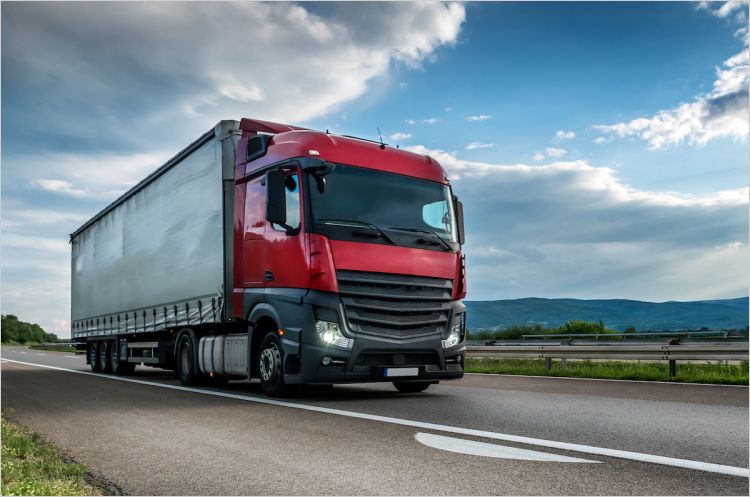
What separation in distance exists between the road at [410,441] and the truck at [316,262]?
68cm

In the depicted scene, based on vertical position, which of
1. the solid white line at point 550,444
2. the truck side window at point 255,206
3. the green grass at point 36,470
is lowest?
the solid white line at point 550,444

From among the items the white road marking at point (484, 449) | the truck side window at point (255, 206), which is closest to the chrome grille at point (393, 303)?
the truck side window at point (255, 206)

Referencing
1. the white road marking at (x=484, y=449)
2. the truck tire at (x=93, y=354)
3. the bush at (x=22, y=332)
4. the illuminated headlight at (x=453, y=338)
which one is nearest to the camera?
the white road marking at (x=484, y=449)

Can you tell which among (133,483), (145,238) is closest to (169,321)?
(145,238)

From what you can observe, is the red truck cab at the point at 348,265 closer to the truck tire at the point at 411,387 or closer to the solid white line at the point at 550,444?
the solid white line at the point at 550,444

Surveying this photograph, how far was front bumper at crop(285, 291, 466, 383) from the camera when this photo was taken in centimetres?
966

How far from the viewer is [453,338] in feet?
35.2

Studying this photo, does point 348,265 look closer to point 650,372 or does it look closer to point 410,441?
point 410,441

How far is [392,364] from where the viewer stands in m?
10.1

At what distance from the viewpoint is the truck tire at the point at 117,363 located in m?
18.8

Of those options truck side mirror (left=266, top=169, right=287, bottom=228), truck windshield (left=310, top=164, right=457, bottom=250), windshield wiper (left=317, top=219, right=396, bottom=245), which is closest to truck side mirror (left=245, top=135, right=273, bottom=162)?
truck side mirror (left=266, top=169, right=287, bottom=228)

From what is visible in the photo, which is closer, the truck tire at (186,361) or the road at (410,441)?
the road at (410,441)

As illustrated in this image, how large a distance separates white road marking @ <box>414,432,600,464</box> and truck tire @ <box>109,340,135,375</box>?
45.8ft

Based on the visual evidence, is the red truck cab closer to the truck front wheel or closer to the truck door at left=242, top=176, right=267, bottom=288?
the truck door at left=242, top=176, right=267, bottom=288
